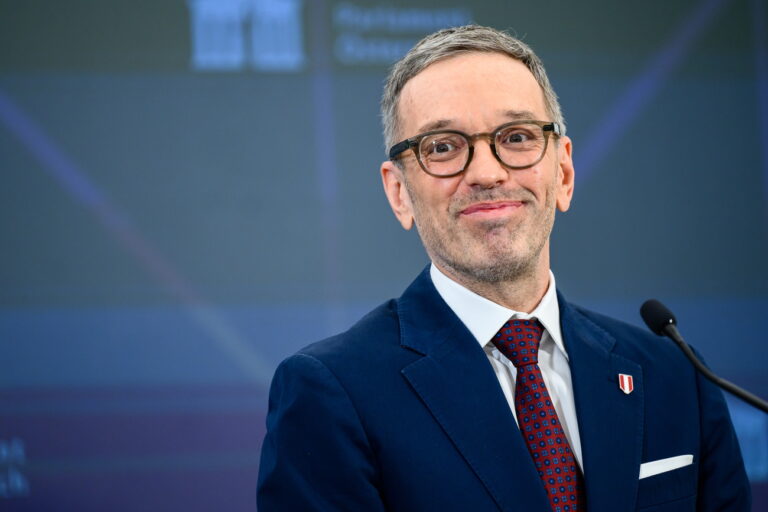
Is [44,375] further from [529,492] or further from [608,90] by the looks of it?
[608,90]

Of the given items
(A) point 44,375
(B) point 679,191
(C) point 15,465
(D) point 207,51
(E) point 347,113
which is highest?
(D) point 207,51

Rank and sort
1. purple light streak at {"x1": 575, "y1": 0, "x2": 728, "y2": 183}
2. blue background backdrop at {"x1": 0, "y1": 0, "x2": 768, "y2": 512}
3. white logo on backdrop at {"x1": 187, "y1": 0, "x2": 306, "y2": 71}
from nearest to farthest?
blue background backdrop at {"x1": 0, "y1": 0, "x2": 768, "y2": 512}
white logo on backdrop at {"x1": 187, "y1": 0, "x2": 306, "y2": 71}
purple light streak at {"x1": 575, "y1": 0, "x2": 728, "y2": 183}

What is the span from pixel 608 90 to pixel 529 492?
92.4 inches

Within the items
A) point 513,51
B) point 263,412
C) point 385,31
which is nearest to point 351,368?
point 513,51

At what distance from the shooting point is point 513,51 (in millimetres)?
1687

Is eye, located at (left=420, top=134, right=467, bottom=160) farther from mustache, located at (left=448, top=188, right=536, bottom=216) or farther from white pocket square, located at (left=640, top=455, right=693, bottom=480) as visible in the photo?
white pocket square, located at (left=640, top=455, right=693, bottom=480)

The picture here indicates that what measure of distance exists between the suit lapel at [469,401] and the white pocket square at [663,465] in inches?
9.3

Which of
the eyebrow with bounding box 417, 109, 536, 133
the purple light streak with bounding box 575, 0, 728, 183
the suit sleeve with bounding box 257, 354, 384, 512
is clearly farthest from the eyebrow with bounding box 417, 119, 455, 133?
the purple light streak with bounding box 575, 0, 728, 183

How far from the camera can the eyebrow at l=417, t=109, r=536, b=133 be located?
1.58 m

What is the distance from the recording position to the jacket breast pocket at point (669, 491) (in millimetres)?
1513

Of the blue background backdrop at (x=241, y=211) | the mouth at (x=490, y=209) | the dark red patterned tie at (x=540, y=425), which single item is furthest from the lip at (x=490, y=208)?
the blue background backdrop at (x=241, y=211)

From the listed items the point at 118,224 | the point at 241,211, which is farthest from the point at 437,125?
the point at 118,224

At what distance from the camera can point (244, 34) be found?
3.18 m

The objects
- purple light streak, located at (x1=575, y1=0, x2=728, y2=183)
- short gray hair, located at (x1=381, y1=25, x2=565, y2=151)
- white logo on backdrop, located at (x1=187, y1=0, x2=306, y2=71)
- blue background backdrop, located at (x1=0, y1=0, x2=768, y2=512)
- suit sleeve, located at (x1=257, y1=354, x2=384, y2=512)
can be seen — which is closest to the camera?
suit sleeve, located at (x1=257, y1=354, x2=384, y2=512)
